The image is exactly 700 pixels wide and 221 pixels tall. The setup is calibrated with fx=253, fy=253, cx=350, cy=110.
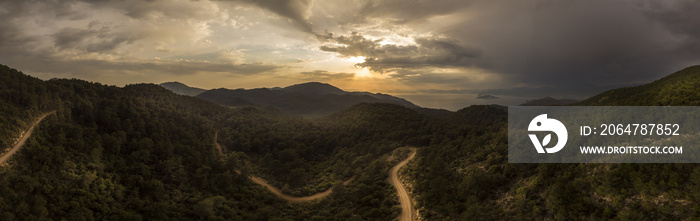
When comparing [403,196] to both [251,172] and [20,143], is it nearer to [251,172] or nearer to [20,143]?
[251,172]

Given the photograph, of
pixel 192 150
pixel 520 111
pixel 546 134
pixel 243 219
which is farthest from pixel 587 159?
pixel 192 150

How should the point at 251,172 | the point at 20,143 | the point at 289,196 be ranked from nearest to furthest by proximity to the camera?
the point at 20,143
the point at 289,196
the point at 251,172

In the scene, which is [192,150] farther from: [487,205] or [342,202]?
[487,205]

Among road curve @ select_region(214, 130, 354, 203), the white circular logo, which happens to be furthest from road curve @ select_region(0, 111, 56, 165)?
the white circular logo

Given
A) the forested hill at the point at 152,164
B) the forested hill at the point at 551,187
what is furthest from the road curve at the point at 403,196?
the forested hill at the point at 551,187

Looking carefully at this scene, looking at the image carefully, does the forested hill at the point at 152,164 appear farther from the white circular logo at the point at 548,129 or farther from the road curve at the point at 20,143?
the white circular logo at the point at 548,129

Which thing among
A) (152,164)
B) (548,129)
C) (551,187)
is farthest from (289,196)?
(548,129)
